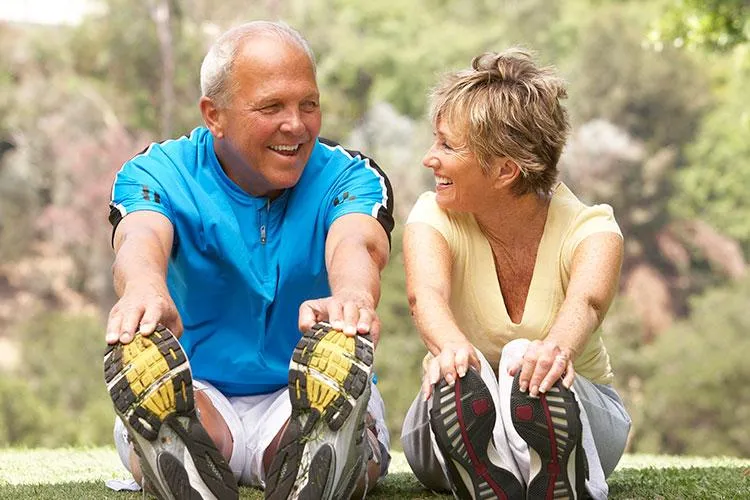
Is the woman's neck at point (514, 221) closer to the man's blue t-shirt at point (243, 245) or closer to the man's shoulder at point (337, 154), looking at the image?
the man's blue t-shirt at point (243, 245)

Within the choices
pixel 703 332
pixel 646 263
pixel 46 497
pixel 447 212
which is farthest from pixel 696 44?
pixel 646 263

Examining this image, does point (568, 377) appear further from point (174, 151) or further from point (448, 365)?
point (174, 151)

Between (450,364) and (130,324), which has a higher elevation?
(130,324)

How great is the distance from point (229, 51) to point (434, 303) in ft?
2.97

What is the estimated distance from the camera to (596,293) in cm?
328

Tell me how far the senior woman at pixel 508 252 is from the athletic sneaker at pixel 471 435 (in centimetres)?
8

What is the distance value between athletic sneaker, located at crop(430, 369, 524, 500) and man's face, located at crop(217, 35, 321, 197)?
89cm

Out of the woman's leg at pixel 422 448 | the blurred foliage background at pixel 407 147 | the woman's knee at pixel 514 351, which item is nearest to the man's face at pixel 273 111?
the woman's leg at pixel 422 448

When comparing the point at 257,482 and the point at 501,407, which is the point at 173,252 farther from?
the point at 501,407

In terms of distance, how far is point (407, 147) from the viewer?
1073 inches

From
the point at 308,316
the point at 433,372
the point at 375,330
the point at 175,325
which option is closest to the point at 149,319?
the point at 175,325

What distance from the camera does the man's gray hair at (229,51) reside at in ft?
11.5

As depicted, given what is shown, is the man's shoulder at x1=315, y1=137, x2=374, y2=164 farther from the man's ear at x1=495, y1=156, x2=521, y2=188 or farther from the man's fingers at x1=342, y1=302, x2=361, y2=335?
the man's fingers at x1=342, y1=302, x2=361, y2=335

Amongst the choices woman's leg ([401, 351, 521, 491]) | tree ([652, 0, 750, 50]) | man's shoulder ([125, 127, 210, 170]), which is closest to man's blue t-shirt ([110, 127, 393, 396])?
man's shoulder ([125, 127, 210, 170])
